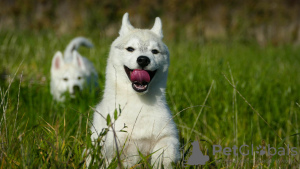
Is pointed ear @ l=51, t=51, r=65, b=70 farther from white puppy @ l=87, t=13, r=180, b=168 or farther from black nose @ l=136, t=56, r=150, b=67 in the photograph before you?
black nose @ l=136, t=56, r=150, b=67

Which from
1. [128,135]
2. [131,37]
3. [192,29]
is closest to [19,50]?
[131,37]

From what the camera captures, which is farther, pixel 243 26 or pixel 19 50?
pixel 243 26

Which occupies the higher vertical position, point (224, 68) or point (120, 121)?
point (224, 68)

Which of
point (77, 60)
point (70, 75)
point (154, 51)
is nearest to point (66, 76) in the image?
point (70, 75)

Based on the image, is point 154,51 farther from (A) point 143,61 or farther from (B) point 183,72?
(B) point 183,72

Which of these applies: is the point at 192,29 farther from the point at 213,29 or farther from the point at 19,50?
the point at 19,50

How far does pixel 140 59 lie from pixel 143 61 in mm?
28

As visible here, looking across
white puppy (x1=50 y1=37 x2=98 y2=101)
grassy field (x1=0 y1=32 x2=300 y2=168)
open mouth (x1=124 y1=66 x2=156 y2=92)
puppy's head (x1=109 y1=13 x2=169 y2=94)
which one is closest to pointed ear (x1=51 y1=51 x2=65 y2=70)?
white puppy (x1=50 y1=37 x2=98 y2=101)

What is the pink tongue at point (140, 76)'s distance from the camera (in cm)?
266

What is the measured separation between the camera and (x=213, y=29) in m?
14.1

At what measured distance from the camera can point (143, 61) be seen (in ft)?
8.78

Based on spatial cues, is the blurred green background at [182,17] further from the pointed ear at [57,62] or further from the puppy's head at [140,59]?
the puppy's head at [140,59]

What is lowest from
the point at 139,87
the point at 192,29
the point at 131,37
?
the point at 139,87

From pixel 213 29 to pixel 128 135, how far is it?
12.2 meters
